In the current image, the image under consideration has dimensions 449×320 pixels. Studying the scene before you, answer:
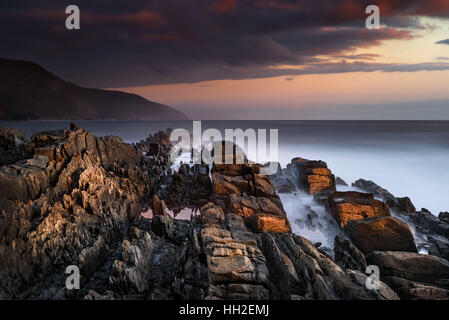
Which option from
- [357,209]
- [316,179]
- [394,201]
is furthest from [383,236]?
[316,179]

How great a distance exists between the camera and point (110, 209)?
466 inches

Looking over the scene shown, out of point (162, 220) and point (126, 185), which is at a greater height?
point (126, 185)

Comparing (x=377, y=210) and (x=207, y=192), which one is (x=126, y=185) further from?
(x=377, y=210)

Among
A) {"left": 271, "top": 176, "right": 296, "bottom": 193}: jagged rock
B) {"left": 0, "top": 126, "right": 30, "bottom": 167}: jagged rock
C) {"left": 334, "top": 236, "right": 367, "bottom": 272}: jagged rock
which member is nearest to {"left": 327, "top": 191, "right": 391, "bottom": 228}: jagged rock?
{"left": 334, "top": 236, "right": 367, "bottom": 272}: jagged rock

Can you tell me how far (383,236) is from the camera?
11914 millimetres

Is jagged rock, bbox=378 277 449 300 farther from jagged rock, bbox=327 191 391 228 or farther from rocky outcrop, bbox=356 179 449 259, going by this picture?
jagged rock, bbox=327 191 391 228

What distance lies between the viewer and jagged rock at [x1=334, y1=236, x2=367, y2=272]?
32.3 ft

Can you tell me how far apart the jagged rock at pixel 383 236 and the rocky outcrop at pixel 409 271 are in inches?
82.0

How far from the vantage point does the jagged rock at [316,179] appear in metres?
20.6

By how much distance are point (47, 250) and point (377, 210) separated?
18363 mm

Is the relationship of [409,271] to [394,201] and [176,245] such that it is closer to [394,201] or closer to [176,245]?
[176,245]

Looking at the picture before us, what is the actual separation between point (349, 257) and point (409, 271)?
2.26 meters
